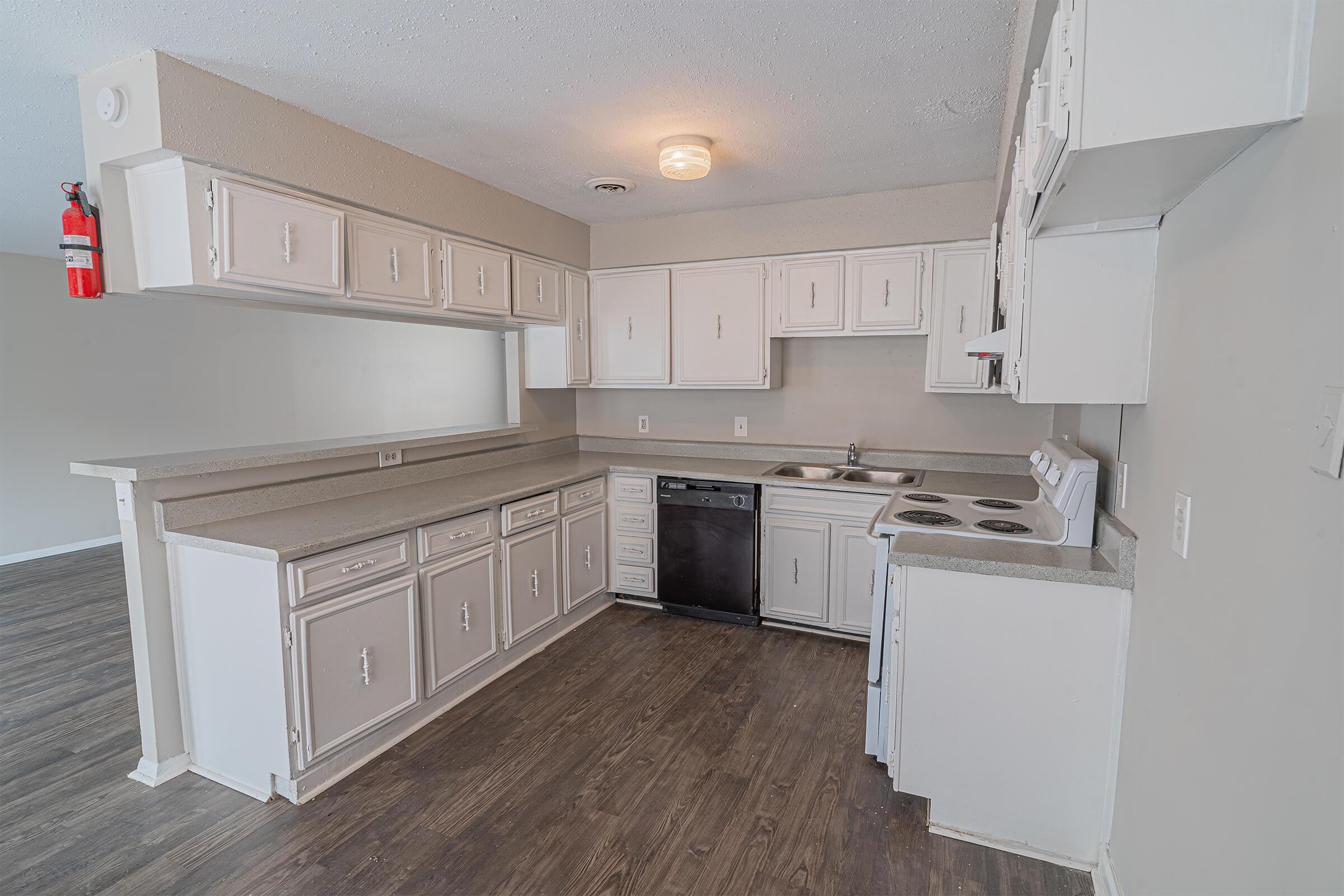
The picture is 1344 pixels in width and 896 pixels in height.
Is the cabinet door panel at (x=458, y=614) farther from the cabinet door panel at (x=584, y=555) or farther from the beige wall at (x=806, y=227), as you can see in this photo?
the beige wall at (x=806, y=227)

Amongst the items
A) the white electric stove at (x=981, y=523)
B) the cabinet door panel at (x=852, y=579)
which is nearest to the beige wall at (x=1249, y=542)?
the white electric stove at (x=981, y=523)

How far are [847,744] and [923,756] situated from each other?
51cm

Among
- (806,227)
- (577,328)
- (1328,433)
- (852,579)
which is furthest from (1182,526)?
(577,328)

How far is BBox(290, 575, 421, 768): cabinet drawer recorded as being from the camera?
2.18 m

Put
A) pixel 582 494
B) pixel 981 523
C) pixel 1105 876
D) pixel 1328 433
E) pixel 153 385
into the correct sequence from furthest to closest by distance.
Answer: pixel 153 385, pixel 582 494, pixel 981 523, pixel 1105 876, pixel 1328 433

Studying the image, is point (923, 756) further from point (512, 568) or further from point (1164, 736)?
point (512, 568)

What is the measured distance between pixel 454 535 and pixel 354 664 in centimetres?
62

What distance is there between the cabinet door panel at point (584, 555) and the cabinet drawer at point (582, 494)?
45 mm

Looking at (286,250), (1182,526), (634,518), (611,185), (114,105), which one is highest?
(611,185)

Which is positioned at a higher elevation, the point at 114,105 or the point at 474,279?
the point at 114,105

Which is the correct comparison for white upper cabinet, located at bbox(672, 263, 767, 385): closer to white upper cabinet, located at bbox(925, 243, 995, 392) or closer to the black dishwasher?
the black dishwasher

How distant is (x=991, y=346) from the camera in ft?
7.55

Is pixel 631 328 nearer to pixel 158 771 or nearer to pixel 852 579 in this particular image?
pixel 852 579

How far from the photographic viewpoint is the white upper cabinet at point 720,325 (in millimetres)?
3914
